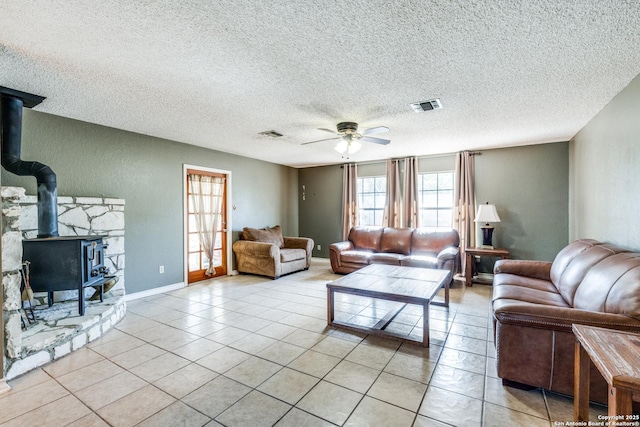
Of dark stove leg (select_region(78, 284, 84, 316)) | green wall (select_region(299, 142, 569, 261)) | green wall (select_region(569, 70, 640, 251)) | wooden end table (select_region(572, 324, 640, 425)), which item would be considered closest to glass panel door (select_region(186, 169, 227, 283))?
dark stove leg (select_region(78, 284, 84, 316))

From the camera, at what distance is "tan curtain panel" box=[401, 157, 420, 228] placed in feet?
19.3

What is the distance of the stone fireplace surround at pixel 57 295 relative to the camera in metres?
2.15

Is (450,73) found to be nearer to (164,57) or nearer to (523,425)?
(164,57)

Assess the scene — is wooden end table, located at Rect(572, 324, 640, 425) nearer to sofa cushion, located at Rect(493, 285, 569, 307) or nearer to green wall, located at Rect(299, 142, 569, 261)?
sofa cushion, located at Rect(493, 285, 569, 307)

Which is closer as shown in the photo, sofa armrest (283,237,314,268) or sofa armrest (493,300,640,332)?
sofa armrest (493,300,640,332)

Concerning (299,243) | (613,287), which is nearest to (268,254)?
(299,243)

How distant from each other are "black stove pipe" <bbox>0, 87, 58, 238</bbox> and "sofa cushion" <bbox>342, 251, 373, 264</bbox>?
4167 mm

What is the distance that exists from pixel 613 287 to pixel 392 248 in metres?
3.76

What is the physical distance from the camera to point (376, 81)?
8.34 feet

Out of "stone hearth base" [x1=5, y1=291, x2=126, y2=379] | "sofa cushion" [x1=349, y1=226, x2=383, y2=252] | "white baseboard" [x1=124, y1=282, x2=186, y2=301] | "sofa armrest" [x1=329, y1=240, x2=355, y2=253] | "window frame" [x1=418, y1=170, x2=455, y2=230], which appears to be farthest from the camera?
"sofa cushion" [x1=349, y1=226, x2=383, y2=252]

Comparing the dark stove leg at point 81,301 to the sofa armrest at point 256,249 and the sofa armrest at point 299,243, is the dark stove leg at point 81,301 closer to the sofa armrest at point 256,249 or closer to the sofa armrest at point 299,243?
the sofa armrest at point 256,249

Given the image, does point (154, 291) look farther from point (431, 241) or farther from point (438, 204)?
point (438, 204)

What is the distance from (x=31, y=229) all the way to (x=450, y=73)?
4426mm

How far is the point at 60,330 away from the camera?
8.41 feet
